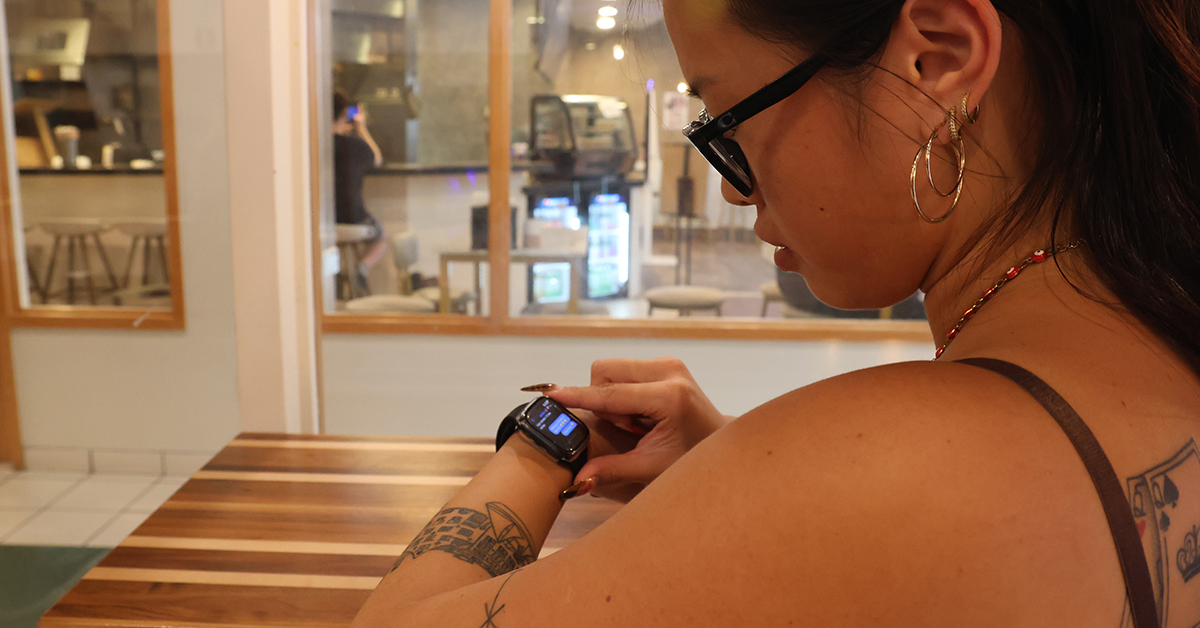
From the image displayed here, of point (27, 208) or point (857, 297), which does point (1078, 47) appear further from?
point (27, 208)

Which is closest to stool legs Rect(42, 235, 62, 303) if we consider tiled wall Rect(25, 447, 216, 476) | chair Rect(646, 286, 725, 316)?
tiled wall Rect(25, 447, 216, 476)

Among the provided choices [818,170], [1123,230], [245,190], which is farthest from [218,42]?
[1123,230]

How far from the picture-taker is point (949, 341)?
0.60 m

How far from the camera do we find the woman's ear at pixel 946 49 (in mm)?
465

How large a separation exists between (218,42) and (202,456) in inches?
37.6

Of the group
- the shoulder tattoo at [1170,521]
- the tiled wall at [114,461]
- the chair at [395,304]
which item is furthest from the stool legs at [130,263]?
the shoulder tattoo at [1170,521]

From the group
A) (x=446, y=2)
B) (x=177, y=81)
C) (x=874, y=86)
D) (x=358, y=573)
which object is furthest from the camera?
(x=446, y=2)

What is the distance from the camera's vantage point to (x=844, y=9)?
486mm

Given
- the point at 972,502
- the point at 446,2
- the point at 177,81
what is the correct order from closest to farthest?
the point at 972,502
the point at 177,81
the point at 446,2

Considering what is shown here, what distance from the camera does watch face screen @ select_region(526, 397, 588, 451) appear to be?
34.8 inches

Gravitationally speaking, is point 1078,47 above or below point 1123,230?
above

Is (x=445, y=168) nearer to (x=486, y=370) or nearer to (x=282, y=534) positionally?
(x=486, y=370)

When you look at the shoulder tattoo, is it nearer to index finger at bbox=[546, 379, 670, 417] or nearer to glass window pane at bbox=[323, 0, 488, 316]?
index finger at bbox=[546, 379, 670, 417]

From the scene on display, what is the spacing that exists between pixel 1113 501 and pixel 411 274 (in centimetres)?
253
